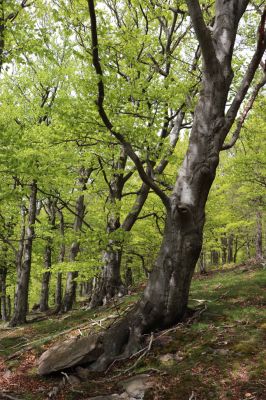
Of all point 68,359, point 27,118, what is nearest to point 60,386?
point 68,359

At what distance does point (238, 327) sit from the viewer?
7.56 m

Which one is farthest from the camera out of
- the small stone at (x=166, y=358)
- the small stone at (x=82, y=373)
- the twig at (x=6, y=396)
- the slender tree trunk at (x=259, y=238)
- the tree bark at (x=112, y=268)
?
the slender tree trunk at (x=259, y=238)

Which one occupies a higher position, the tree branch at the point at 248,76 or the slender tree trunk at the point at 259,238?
the tree branch at the point at 248,76

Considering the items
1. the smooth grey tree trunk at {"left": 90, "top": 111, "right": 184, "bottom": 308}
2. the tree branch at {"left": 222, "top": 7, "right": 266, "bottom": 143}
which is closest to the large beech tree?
the tree branch at {"left": 222, "top": 7, "right": 266, "bottom": 143}

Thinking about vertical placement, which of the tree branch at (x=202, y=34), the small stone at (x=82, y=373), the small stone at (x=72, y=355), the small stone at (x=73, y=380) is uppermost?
the tree branch at (x=202, y=34)

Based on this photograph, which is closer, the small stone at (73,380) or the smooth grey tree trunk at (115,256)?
the small stone at (73,380)

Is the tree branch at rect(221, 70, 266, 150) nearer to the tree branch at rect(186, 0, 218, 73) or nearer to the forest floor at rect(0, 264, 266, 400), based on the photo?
the tree branch at rect(186, 0, 218, 73)

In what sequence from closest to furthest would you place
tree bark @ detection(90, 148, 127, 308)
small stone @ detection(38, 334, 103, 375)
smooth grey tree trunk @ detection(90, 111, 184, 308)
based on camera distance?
small stone @ detection(38, 334, 103, 375) < smooth grey tree trunk @ detection(90, 111, 184, 308) < tree bark @ detection(90, 148, 127, 308)

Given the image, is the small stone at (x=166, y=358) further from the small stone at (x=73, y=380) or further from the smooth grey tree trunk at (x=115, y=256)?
the smooth grey tree trunk at (x=115, y=256)

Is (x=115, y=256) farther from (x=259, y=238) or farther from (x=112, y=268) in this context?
(x=259, y=238)

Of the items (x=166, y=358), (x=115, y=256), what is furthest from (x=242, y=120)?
(x=115, y=256)

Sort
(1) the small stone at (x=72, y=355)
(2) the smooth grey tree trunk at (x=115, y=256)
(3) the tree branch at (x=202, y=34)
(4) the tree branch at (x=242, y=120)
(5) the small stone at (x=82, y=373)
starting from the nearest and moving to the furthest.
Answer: (3) the tree branch at (x=202, y=34)
(5) the small stone at (x=82, y=373)
(1) the small stone at (x=72, y=355)
(4) the tree branch at (x=242, y=120)
(2) the smooth grey tree trunk at (x=115, y=256)

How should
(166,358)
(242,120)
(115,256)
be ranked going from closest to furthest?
1. (166,358)
2. (242,120)
3. (115,256)

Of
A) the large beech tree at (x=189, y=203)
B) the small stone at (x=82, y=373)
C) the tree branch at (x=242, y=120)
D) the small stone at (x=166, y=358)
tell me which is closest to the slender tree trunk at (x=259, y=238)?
the tree branch at (x=242, y=120)
